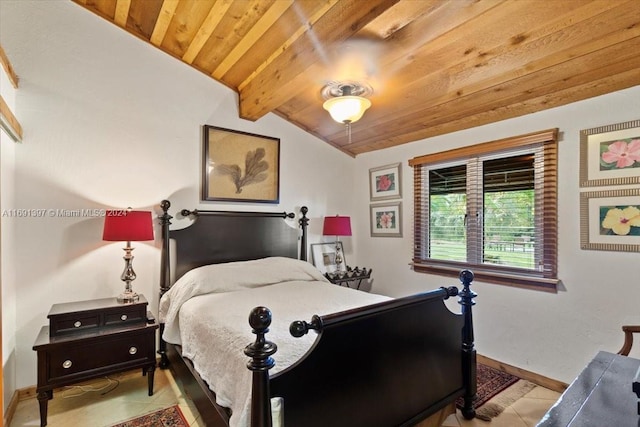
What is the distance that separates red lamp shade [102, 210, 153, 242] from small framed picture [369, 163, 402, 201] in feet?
8.30

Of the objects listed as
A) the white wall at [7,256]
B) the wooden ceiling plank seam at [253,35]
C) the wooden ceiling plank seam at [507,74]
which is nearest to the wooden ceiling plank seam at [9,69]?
the white wall at [7,256]

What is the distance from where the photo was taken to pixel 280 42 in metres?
2.46

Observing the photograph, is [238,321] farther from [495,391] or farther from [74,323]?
[495,391]

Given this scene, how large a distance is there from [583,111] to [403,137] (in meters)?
1.54

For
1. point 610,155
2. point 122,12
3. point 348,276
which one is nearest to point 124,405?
point 348,276

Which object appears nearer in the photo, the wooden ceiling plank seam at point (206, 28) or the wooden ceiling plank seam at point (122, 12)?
the wooden ceiling plank seam at point (206, 28)

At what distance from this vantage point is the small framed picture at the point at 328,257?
150 inches

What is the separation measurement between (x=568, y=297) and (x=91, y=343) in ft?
11.2

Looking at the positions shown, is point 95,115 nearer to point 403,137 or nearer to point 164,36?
point 164,36

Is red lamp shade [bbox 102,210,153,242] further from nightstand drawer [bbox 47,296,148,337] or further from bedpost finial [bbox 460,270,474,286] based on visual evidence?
bedpost finial [bbox 460,270,474,286]

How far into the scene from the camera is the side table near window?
3.59 meters

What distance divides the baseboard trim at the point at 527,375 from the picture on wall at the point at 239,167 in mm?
2583

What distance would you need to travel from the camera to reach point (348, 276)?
370 cm

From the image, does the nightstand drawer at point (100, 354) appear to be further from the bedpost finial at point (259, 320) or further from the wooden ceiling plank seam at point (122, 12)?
the wooden ceiling plank seam at point (122, 12)
